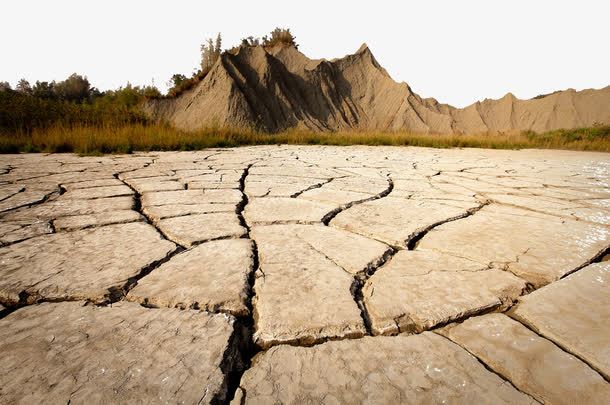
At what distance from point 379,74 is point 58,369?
737 inches

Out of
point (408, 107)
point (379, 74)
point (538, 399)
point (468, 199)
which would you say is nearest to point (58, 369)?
point (538, 399)

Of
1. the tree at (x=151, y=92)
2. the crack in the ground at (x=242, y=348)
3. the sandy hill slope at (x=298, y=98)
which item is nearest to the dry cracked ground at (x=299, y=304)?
the crack in the ground at (x=242, y=348)

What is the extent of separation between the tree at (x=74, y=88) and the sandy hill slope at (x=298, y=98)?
6.27 m

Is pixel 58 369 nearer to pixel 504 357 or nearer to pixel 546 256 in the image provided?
pixel 504 357

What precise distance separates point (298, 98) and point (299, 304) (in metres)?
14.5

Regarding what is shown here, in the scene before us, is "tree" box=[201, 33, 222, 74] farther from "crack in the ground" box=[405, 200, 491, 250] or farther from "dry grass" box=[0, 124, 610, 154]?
"crack in the ground" box=[405, 200, 491, 250]

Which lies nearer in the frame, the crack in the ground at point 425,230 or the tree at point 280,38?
the crack in the ground at point 425,230

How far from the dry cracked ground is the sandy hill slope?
899 cm

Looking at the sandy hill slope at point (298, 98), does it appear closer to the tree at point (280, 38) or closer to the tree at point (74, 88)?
the tree at point (280, 38)

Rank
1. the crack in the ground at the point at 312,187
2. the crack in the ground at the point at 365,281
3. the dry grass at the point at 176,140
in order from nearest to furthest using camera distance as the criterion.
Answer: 1. the crack in the ground at the point at 365,281
2. the crack in the ground at the point at 312,187
3. the dry grass at the point at 176,140

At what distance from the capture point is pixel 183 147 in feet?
16.0

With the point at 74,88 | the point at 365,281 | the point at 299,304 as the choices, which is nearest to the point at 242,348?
the point at 299,304

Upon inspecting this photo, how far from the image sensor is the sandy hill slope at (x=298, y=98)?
11.5 metres

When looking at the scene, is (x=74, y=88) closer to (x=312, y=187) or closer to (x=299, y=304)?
(x=312, y=187)
